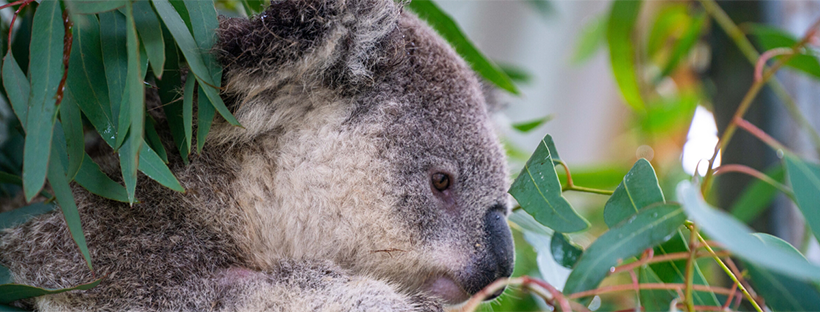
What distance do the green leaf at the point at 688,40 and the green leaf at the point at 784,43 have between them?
0.40 m

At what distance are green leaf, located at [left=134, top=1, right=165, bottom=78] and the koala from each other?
15 centimetres

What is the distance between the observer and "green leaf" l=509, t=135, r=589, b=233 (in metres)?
1.08

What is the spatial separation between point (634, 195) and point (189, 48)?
93 cm

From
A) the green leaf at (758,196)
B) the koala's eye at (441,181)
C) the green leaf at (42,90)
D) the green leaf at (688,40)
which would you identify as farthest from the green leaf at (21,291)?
the green leaf at (688,40)

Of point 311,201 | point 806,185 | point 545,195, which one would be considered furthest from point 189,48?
point 806,185

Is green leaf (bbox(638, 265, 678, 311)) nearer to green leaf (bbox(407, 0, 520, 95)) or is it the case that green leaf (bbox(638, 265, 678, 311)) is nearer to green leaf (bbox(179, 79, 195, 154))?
green leaf (bbox(407, 0, 520, 95))

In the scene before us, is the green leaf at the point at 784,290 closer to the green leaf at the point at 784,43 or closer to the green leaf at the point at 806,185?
the green leaf at the point at 806,185

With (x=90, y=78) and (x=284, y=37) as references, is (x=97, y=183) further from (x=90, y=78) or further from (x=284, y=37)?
(x=284, y=37)

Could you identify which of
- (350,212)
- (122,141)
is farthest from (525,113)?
(122,141)

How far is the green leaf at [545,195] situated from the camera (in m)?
1.08

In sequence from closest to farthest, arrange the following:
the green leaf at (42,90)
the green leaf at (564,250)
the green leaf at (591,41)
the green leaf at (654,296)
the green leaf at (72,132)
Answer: the green leaf at (42,90)
the green leaf at (72,132)
the green leaf at (654,296)
the green leaf at (564,250)
the green leaf at (591,41)

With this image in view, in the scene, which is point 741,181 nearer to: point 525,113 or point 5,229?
point 5,229

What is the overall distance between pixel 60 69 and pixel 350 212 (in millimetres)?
675

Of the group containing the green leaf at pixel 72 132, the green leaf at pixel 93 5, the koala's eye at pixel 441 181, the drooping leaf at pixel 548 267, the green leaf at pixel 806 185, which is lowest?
the drooping leaf at pixel 548 267
